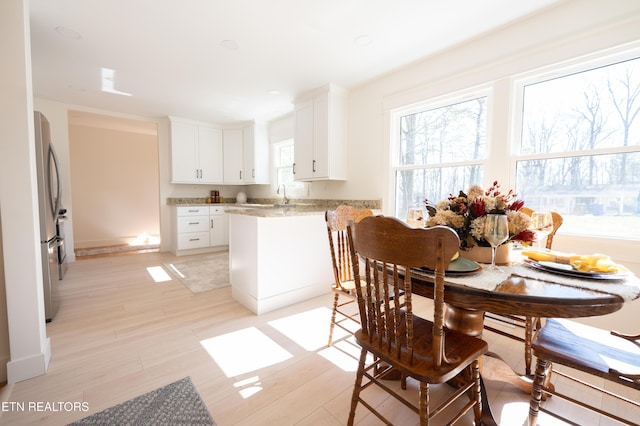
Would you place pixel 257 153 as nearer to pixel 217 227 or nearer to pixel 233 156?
pixel 233 156

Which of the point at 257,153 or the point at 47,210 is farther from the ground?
the point at 257,153

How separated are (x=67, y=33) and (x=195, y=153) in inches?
113

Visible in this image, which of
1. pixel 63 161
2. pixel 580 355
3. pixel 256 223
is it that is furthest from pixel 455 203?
pixel 63 161

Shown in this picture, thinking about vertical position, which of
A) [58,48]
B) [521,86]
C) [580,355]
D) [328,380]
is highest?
[58,48]

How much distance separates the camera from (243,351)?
1.89 metres

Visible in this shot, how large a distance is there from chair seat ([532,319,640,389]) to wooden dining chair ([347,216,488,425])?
0.25 metres

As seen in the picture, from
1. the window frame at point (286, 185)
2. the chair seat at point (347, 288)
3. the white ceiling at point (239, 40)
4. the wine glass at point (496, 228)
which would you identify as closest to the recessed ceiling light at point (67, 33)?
the white ceiling at point (239, 40)

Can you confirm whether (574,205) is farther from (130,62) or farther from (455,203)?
(130,62)

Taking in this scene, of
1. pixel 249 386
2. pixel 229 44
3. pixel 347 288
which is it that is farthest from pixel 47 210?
pixel 347 288

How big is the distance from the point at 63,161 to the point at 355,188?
4557mm

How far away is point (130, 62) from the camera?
290cm

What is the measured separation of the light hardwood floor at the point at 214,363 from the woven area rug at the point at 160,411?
53 millimetres

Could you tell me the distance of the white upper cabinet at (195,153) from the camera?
4973 millimetres

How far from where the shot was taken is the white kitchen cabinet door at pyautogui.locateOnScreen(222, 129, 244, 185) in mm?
5523
